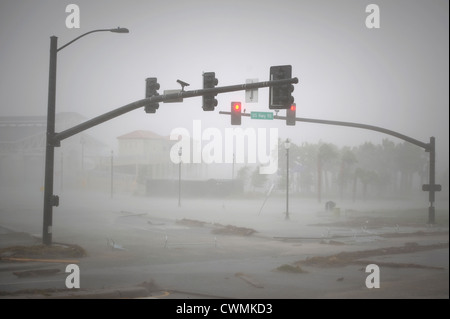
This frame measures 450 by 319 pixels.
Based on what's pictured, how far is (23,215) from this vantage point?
39.2m

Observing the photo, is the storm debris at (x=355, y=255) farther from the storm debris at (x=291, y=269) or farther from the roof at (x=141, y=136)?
the roof at (x=141, y=136)

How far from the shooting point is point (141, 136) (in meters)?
90.5

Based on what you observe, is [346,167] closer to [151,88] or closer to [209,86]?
[151,88]

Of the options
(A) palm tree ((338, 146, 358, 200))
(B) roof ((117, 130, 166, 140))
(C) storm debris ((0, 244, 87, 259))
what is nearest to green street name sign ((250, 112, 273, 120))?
(C) storm debris ((0, 244, 87, 259))

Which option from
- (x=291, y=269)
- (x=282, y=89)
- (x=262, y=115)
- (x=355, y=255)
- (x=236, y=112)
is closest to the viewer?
(x=282, y=89)

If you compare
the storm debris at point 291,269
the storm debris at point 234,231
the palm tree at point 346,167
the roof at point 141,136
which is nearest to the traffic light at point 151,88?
the storm debris at point 291,269

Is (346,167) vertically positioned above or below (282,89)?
below

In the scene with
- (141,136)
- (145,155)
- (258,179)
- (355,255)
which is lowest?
(355,255)

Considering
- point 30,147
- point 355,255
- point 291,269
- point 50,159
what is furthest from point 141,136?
point 291,269

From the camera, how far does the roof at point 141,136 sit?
89.3 metres

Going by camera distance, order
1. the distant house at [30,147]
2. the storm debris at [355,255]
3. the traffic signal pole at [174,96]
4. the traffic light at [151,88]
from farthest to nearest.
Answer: the distant house at [30,147]
the traffic light at [151,88]
the storm debris at [355,255]
the traffic signal pole at [174,96]

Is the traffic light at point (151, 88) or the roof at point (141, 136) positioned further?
the roof at point (141, 136)

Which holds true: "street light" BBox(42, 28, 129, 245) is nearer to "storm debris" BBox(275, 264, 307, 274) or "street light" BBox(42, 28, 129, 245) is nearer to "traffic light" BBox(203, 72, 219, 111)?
"traffic light" BBox(203, 72, 219, 111)
